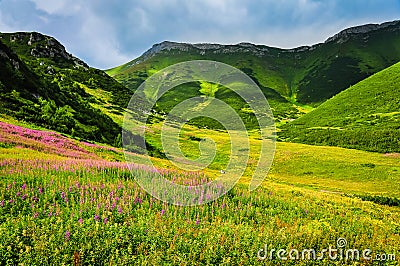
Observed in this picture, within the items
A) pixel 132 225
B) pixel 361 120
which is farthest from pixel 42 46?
pixel 132 225

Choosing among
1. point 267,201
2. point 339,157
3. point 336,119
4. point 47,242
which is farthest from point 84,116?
point 336,119

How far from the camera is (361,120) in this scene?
13325cm

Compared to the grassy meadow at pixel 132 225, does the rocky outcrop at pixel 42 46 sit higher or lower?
higher

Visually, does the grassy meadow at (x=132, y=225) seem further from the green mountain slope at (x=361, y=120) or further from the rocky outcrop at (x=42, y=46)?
the rocky outcrop at (x=42, y=46)

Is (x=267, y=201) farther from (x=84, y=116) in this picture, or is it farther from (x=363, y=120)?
(x=363, y=120)

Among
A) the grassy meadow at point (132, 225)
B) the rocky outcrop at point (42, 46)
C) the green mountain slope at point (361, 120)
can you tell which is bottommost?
the grassy meadow at point (132, 225)

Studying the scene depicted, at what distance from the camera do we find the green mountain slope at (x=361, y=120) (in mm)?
94875

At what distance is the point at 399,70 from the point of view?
7106 inches

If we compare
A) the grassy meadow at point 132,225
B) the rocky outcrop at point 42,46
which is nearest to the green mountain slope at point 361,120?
the grassy meadow at point 132,225

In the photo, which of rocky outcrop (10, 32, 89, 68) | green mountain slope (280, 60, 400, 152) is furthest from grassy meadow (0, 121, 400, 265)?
rocky outcrop (10, 32, 89, 68)

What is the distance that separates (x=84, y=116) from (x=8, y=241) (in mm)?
46551

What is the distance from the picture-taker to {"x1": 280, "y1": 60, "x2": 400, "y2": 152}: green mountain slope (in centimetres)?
9488

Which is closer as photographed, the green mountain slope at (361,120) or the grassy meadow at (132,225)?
the grassy meadow at (132,225)

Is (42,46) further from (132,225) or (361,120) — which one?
(132,225)
